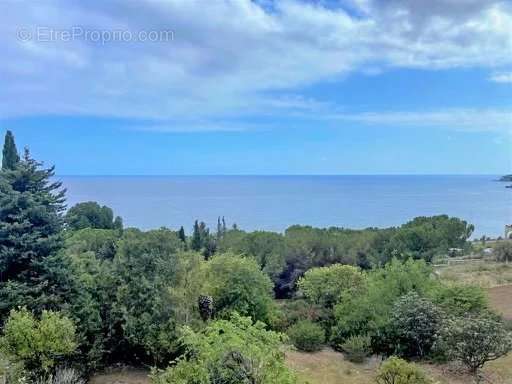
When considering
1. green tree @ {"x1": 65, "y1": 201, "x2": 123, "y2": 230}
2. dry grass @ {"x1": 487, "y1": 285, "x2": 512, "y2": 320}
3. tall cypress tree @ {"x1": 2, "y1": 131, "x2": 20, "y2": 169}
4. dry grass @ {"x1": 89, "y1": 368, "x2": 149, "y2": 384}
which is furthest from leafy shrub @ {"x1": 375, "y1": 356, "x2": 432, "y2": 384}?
green tree @ {"x1": 65, "y1": 201, "x2": 123, "y2": 230}

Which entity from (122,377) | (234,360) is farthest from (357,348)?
(234,360)

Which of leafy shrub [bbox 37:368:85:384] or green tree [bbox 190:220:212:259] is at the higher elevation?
green tree [bbox 190:220:212:259]

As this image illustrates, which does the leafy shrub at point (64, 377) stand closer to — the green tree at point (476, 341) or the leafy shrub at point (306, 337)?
the leafy shrub at point (306, 337)

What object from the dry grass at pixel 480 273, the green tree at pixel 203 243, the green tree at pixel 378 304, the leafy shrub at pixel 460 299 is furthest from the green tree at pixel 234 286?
the green tree at pixel 203 243

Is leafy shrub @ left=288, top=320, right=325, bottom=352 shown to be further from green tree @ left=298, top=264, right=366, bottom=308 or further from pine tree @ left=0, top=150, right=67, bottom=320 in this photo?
pine tree @ left=0, top=150, right=67, bottom=320

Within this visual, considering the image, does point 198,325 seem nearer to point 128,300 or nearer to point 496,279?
point 128,300

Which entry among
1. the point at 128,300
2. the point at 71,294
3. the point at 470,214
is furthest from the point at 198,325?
the point at 470,214

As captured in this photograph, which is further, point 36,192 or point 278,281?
point 278,281
